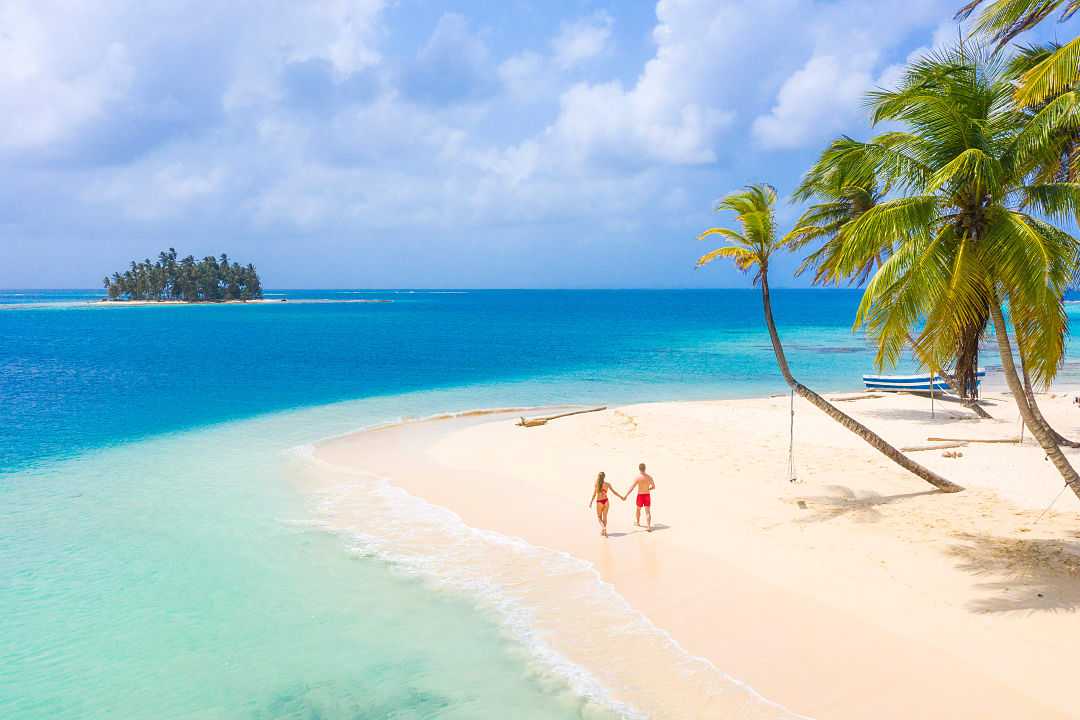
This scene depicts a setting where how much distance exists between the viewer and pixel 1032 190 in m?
8.73

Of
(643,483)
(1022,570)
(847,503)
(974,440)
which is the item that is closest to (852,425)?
(847,503)

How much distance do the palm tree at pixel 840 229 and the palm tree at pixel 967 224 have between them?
0.33 meters

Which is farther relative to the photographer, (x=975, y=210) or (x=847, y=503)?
(x=847, y=503)

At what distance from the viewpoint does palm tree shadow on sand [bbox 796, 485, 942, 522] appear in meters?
12.7

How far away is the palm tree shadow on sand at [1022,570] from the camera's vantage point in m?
8.81

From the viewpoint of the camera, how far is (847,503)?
13.6m

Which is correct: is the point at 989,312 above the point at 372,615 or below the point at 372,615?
above

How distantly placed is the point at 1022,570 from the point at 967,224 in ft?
17.4

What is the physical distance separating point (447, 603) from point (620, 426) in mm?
13009

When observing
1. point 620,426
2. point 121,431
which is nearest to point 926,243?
point 620,426

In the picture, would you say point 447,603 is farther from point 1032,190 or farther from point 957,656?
point 1032,190

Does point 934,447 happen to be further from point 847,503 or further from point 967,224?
point 967,224

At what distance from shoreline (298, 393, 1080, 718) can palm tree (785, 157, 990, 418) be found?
279 centimetres

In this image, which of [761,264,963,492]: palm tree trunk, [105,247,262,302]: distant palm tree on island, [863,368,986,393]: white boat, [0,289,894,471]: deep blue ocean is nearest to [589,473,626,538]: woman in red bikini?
[761,264,963,492]: palm tree trunk
